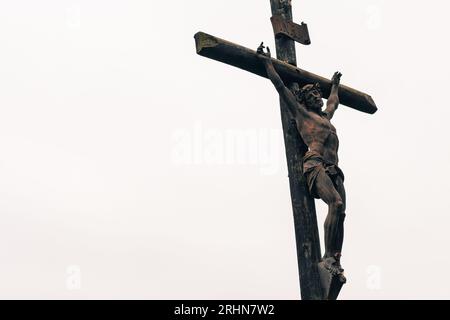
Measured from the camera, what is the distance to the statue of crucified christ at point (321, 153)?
10.5 metres

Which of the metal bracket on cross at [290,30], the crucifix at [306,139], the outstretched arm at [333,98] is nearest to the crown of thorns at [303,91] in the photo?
the crucifix at [306,139]

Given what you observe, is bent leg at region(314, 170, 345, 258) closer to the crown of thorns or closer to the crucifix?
the crucifix

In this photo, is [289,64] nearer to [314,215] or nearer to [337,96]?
[337,96]

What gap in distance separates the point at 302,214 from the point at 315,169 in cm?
55

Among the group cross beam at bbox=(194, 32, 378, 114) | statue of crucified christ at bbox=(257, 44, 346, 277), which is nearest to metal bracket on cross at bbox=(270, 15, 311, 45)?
cross beam at bbox=(194, 32, 378, 114)

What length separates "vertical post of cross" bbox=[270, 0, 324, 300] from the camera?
10.3 m

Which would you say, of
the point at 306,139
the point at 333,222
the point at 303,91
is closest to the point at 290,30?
the point at 303,91

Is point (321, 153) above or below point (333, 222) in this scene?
above

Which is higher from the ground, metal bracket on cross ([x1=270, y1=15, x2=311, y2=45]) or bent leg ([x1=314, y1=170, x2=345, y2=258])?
metal bracket on cross ([x1=270, y1=15, x2=311, y2=45])

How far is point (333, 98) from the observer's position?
11.9 m

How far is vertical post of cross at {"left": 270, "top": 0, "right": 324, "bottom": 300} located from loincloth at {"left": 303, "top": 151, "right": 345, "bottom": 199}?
0.30 ft

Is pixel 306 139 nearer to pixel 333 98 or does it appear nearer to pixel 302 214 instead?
pixel 302 214

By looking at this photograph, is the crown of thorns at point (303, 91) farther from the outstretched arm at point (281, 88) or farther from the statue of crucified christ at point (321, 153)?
the outstretched arm at point (281, 88)
